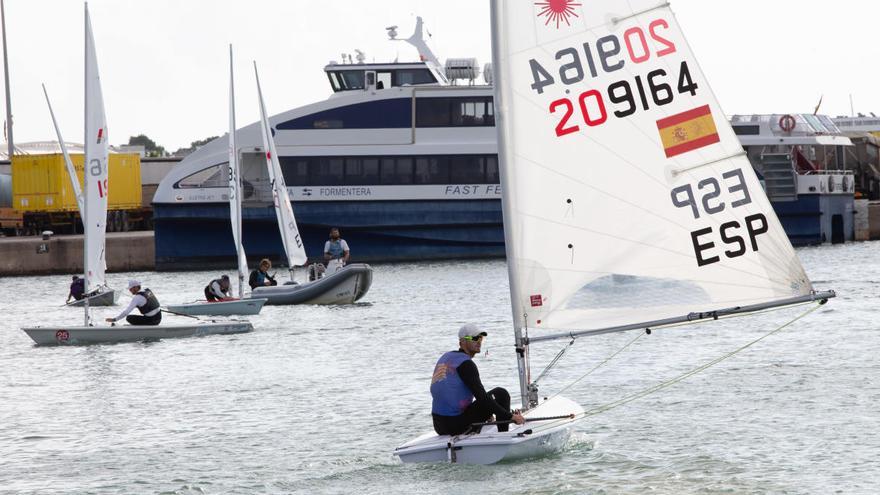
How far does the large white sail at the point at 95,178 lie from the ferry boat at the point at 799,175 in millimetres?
29683

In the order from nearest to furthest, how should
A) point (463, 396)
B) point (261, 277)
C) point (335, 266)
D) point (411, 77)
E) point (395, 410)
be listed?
point (463, 396) → point (395, 410) → point (335, 266) → point (261, 277) → point (411, 77)

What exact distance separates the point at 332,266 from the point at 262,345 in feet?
24.9

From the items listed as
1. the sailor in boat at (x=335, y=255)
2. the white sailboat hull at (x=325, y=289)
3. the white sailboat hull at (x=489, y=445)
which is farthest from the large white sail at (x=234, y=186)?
the white sailboat hull at (x=489, y=445)

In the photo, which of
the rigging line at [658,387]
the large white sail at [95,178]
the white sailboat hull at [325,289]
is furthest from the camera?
the white sailboat hull at [325,289]

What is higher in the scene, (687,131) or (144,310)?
(687,131)

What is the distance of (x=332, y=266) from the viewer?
106 feet

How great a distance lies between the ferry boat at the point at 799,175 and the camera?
50.5m

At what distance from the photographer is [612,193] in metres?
12.3

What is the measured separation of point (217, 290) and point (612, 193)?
60.3 feet

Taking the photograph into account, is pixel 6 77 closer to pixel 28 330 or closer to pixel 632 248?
pixel 28 330

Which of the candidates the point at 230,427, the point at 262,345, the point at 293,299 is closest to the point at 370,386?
the point at 230,427

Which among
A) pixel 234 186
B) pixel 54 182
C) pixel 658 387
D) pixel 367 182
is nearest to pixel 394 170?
pixel 367 182

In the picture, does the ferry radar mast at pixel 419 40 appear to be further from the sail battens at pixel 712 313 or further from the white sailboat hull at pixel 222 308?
the sail battens at pixel 712 313

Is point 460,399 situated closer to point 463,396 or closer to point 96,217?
point 463,396
